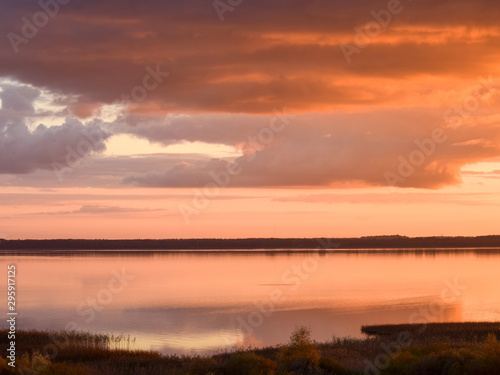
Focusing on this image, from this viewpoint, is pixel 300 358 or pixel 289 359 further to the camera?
pixel 289 359

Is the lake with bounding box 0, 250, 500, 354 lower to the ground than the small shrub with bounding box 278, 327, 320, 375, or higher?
lower

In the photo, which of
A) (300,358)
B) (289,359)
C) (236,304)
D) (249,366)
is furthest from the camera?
(236,304)

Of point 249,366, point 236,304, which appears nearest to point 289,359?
point 249,366

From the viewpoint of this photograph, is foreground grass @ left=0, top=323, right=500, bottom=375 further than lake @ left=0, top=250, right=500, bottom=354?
No

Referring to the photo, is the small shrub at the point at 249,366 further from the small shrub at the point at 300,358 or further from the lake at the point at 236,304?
the lake at the point at 236,304

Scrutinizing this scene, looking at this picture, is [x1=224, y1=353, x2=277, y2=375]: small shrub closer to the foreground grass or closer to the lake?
the foreground grass

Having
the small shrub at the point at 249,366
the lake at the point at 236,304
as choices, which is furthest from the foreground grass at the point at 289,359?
the lake at the point at 236,304

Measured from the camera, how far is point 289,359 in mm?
28047

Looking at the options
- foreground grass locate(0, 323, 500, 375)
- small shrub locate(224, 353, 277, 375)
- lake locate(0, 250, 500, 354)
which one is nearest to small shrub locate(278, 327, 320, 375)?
foreground grass locate(0, 323, 500, 375)

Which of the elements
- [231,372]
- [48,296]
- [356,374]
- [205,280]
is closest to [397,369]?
[356,374]

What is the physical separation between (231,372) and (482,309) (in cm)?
4892

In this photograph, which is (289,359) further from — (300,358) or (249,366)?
(249,366)

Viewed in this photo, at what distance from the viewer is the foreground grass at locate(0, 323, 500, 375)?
83.6ft

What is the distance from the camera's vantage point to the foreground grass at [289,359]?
25484 millimetres
